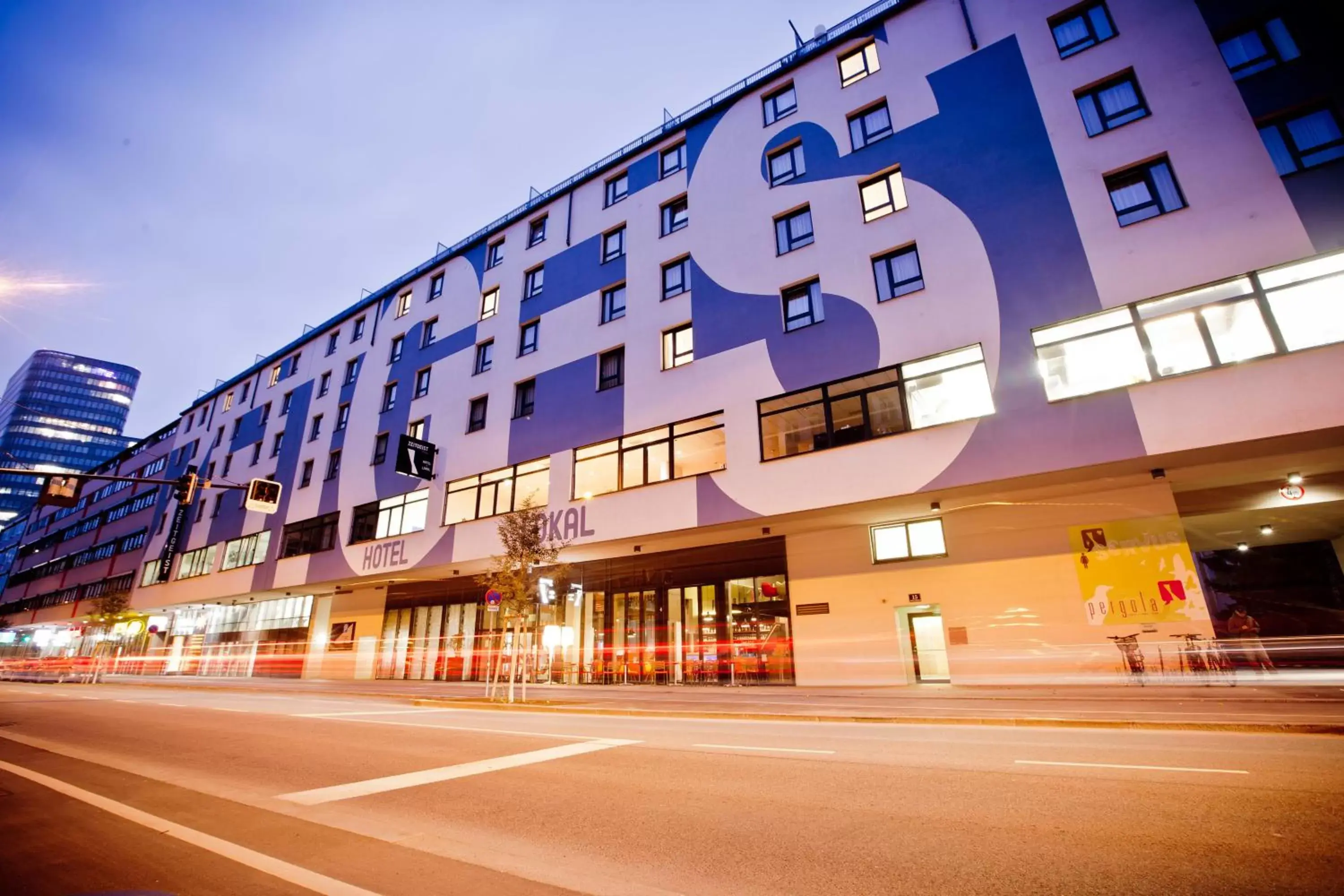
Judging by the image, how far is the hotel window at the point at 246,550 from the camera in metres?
35.7

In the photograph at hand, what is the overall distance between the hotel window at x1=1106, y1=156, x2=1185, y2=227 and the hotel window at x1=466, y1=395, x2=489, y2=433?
24.3 m

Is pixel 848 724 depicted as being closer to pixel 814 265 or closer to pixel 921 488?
pixel 921 488

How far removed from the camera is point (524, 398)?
26062 millimetres

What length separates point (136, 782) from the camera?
6.43 meters

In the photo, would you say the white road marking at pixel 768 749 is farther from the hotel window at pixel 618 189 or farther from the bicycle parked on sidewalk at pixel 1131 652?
the hotel window at pixel 618 189

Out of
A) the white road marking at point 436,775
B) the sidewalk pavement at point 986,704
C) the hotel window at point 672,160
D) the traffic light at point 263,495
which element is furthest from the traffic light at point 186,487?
the hotel window at point 672,160

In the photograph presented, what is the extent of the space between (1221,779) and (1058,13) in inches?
835

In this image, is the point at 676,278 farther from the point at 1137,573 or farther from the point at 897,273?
the point at 1137,573

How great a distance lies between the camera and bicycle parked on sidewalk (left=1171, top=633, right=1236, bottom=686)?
43.7 ft

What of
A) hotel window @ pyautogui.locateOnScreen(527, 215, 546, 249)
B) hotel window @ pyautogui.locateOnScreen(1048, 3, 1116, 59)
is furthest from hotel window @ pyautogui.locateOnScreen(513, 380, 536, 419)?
hotel window @ pyautogui.locateOnScreen(1048, 3, 1116, 59)

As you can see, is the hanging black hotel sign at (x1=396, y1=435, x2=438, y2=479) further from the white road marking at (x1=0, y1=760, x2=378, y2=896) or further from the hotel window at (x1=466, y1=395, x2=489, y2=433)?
→ the white road marking at (x1=0, y1=760, x2=378, y2=896)

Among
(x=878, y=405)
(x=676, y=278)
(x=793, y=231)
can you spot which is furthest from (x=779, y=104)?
(x=878, y=405)

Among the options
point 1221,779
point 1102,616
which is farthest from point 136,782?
point 1102,616

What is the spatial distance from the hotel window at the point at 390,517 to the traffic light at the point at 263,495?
30.4ft
